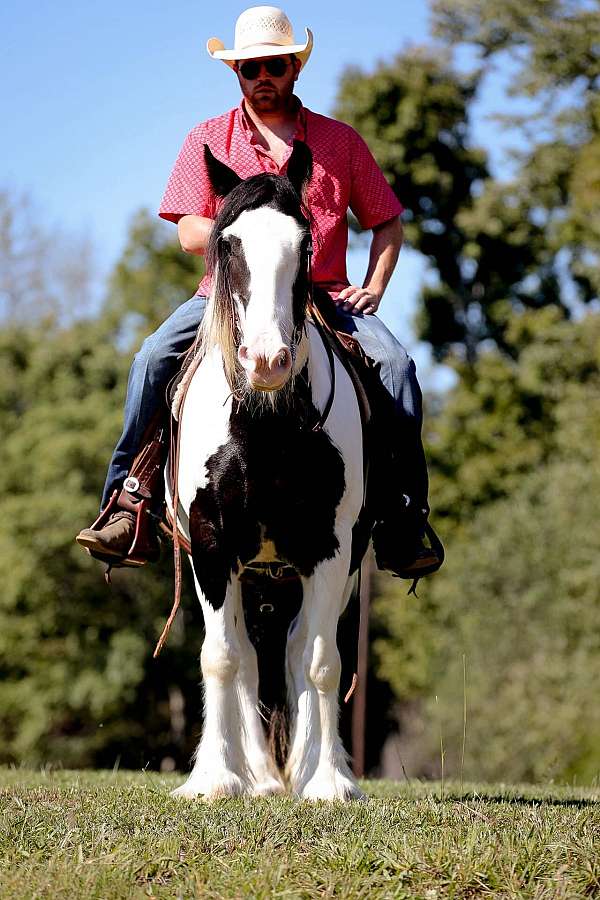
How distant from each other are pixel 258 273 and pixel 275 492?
3.56 feet

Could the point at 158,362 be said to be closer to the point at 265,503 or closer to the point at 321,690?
the point at 265,503

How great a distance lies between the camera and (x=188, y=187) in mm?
7129

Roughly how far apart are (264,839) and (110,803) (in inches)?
43.5

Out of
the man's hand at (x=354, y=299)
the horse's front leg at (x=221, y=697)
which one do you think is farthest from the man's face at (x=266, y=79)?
the horse's front leg at (x=221, y=697)

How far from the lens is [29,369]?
120ft

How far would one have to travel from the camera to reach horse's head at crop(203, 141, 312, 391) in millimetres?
5512

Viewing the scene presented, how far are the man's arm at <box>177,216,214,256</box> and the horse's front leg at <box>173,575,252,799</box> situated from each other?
1756mm

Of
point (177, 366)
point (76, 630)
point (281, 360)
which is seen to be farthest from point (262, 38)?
point (76, 630)

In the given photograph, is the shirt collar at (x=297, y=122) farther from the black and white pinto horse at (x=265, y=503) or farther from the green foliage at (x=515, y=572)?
the green foliage at (x=515, y=572)

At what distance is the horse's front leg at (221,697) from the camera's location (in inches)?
251

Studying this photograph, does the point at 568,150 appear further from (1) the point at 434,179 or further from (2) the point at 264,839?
(2) the point at 264,839

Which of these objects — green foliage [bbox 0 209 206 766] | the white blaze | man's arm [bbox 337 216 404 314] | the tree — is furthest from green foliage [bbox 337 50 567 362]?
the white blaze

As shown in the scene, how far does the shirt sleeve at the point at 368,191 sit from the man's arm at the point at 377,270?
86 millimetres

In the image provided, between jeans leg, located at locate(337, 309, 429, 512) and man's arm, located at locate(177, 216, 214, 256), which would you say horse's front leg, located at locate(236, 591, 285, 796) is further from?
man's arm, located at locate(177, 216, 214, 256)
